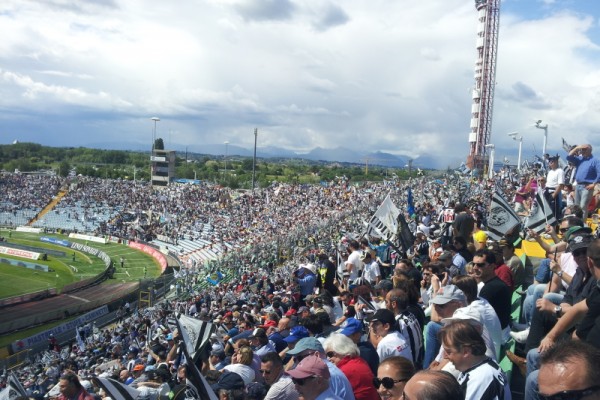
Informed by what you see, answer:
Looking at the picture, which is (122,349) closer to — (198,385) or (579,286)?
(198,385)

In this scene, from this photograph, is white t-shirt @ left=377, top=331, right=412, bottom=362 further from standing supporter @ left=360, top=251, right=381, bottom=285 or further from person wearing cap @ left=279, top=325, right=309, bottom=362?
standing supporter @ left=360, top=251, right=381, bottom=285

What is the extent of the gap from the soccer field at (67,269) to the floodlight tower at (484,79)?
51734mm

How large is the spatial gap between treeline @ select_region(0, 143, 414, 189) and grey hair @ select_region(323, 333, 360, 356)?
281 ft

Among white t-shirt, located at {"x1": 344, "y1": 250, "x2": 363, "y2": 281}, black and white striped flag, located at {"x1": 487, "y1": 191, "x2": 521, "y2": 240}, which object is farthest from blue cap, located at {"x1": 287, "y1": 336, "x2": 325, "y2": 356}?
white t-shirt, located at {"x1": 344, "y1": 250, "x2": 363, "y2": 281}

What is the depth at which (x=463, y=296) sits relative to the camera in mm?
4992

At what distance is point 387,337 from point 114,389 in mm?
2915

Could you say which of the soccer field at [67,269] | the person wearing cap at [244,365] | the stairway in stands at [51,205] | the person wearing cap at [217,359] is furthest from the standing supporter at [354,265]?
the stairway in stands at [51,205]

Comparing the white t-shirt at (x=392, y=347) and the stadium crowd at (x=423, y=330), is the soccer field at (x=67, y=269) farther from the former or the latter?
the white t-shirt at (x=392, y=347)

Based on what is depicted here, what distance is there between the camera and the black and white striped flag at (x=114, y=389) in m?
5.54

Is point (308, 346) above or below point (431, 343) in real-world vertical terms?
above

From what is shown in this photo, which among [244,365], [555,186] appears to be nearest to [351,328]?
[244,365]

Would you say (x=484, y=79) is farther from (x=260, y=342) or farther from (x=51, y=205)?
(x=260, y=342)

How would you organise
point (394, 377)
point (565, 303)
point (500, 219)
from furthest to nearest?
point (500, 219) → point (565, 303) → point (394, 377)

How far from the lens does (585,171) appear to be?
11242 millimetres
